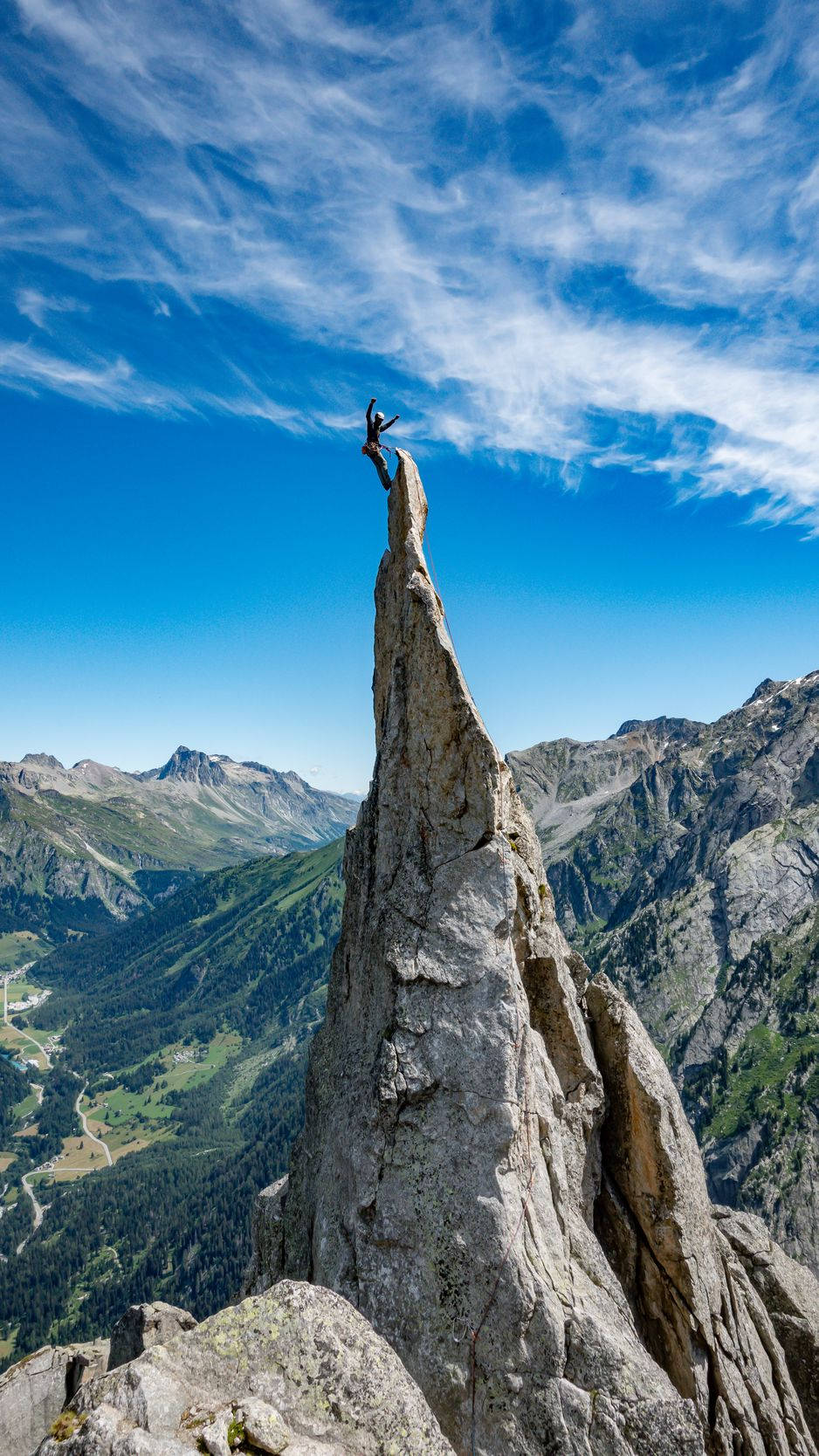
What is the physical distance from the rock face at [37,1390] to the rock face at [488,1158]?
981cm

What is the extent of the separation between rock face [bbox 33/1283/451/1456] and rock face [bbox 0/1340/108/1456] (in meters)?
19.5

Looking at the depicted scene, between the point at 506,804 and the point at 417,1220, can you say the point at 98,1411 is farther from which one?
the point at 506,804

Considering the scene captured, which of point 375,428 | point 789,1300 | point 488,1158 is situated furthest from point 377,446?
point 789,1300

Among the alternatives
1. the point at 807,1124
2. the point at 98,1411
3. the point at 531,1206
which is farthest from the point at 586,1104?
the point at 807,1124

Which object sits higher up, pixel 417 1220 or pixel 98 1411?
pixel 98 1411

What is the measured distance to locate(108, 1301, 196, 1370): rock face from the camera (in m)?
29.7

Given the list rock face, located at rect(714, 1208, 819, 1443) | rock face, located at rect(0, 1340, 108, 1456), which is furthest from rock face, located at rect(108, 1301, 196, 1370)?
rock face, located at rect(714, 1208, 819, 1443)

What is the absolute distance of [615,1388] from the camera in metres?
14.4

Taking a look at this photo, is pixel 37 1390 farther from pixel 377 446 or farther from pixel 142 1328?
pixel 377 446

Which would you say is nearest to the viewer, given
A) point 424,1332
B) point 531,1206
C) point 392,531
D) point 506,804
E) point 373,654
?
point 424,1332

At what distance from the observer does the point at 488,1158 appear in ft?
54.1

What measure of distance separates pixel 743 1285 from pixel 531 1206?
1205 cm

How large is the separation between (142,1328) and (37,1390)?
17.5 ft

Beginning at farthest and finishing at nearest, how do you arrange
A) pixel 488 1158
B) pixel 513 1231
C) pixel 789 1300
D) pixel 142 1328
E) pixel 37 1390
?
pixel 142 1328
pixel 37 1390
pixel 789 1300
pixel 488 1158
pixel 513 1231
